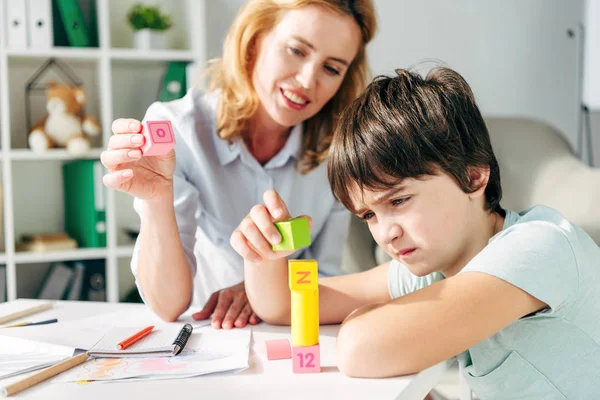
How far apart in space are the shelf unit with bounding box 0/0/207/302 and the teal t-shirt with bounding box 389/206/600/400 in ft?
6.13

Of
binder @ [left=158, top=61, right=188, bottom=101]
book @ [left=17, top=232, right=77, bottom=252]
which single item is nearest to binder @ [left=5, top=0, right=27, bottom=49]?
binder @ [left=158, top=61, right=188, bottom=101]

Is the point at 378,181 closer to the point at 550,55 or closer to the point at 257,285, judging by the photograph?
the point at 257,285

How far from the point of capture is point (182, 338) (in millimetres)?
894

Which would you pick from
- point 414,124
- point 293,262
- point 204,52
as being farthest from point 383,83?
point 204,52

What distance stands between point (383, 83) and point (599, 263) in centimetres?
40

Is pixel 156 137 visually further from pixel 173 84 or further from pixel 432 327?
pixel 173 84

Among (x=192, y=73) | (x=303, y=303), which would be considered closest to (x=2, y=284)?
(x=192, y=73)

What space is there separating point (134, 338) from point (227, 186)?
0.66 m

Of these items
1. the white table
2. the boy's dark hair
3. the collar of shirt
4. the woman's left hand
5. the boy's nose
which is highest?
the boy's dark hair

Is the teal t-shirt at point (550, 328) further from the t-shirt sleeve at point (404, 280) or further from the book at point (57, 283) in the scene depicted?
the book at point (57, 283)

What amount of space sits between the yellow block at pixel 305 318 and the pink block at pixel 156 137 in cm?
29

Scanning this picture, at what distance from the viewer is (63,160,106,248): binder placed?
244 centimetres

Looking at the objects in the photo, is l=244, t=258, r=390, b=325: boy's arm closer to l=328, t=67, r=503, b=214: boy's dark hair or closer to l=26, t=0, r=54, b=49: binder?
l=328, t=67, r=503, b=214: boy's dark hair

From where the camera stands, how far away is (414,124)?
0.90m
